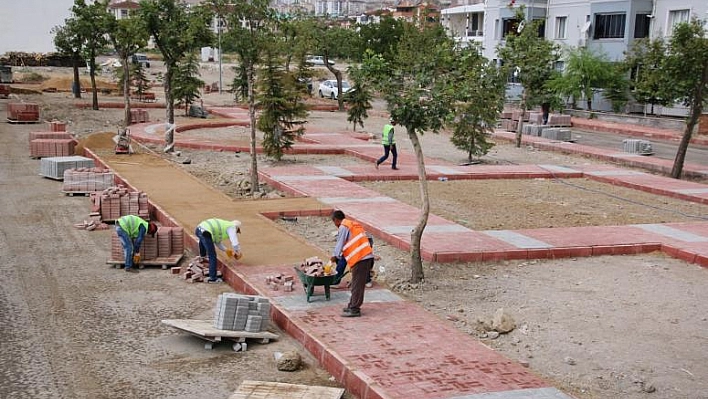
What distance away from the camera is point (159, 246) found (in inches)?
496

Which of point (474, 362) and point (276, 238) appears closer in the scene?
point (474, 362)

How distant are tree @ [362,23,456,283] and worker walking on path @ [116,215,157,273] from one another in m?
3.98

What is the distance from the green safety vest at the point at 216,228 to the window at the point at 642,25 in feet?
121

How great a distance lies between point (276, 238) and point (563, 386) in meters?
6.68

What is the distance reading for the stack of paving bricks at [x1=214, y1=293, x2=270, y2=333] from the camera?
9070mm

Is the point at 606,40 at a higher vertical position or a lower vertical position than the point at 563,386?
higher

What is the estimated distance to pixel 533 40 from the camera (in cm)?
2688

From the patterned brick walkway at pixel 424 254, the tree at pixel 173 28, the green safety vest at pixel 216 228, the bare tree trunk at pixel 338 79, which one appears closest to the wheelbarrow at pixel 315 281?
the patterned brick walkway at pixel 424 254

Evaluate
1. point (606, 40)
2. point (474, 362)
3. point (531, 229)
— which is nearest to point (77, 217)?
point (531, 229)

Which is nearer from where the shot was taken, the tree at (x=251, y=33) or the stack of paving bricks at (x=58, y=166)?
the tree at (x=251, y=33)

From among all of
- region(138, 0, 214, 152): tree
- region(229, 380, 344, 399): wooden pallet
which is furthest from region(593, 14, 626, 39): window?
region(229, 380, 344, 399): wooden pallet

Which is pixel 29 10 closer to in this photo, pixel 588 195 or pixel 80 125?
pixel 80 125

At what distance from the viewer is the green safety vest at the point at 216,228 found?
448 inches

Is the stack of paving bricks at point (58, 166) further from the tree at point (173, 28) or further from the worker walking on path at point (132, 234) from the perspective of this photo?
the worker walking on path at point (132, 234)
